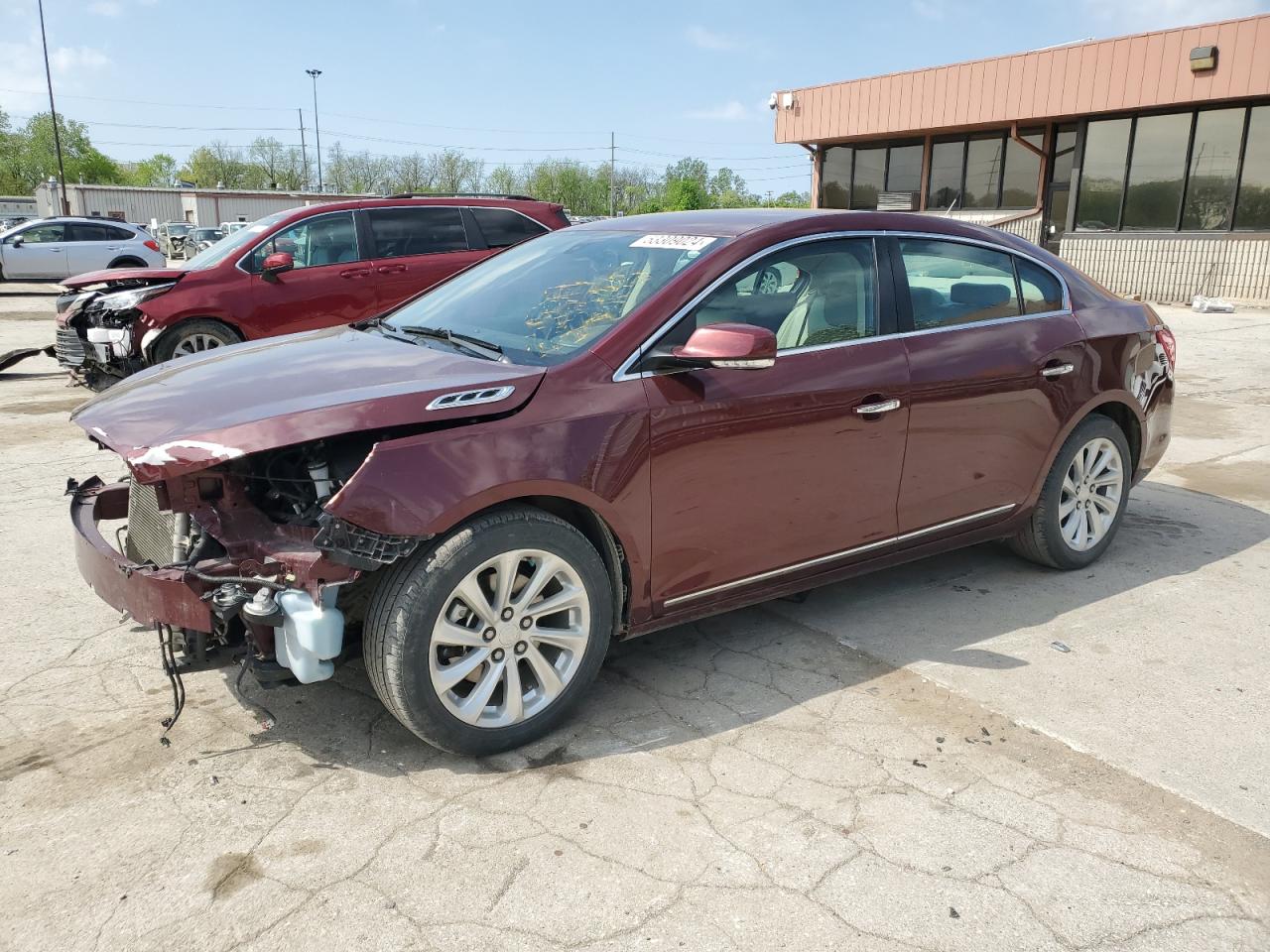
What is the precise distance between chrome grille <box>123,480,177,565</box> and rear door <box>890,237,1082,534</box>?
2716 millimetres

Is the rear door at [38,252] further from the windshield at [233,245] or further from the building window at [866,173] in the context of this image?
the building window at [866,173]

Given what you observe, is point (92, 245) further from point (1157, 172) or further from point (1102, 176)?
point (1157, 172)

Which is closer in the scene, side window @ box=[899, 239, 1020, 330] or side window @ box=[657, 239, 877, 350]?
side window @ box=[657, 239, 877, 350]

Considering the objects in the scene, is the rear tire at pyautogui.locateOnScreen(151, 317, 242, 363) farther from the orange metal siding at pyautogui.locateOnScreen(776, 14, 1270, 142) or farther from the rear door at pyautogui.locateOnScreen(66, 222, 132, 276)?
the orange metal siding at pyautogui.locateOnScreen(776, 14, 1270, 142)

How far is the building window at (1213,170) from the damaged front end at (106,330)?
63.0 feet

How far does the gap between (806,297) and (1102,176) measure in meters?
20.8

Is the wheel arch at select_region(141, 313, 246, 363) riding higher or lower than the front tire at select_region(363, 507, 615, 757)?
higher

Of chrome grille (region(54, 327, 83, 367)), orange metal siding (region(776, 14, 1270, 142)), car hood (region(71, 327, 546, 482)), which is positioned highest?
orange metal siding (region(776, 14, 1270, 142))

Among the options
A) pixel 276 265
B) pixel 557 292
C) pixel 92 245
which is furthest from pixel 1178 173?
pixel 92 245

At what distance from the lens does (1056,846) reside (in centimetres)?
269

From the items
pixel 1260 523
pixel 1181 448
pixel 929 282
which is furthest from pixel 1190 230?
pixel 929 282

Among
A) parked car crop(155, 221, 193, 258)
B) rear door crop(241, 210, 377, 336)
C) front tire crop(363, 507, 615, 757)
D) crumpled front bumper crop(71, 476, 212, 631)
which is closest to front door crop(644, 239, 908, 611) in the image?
front tire crop(363, 507, 615, 757)

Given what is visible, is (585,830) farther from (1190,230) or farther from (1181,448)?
(1190,230)

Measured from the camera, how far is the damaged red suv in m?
2.85
